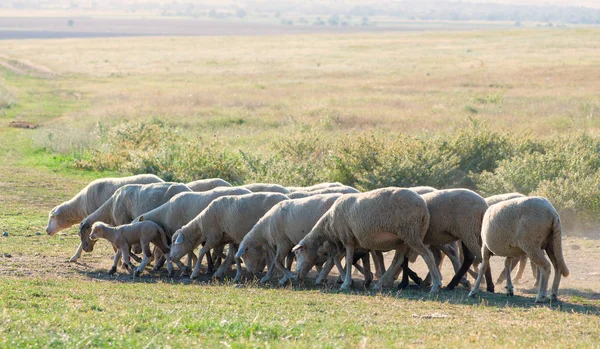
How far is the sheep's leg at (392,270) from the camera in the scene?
1407 centimetres

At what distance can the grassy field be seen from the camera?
9.59m

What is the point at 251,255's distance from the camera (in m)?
15.3

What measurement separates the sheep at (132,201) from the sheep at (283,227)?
110 inches

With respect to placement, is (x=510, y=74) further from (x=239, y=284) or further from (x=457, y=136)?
(x=239, y=284)

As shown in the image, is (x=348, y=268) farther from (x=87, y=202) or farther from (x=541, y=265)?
(x=87, y=202)

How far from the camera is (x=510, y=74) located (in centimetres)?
5191

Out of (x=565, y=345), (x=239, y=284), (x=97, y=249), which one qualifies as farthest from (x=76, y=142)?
(x=565, y=345)

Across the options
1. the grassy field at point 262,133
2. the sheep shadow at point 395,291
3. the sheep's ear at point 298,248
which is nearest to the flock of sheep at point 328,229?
the sheep's ear at point 298,248

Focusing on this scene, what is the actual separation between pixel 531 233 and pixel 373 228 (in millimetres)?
2483

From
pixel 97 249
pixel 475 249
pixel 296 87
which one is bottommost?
pixel 296 87

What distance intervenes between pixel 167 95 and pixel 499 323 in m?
37.1

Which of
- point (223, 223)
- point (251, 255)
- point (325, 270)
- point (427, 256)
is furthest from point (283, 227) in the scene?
point (427, 256)

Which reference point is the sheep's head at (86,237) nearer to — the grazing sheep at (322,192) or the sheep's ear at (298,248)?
the grazing sheep at (322,192)

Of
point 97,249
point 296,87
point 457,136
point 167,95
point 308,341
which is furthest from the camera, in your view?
point 296,87
